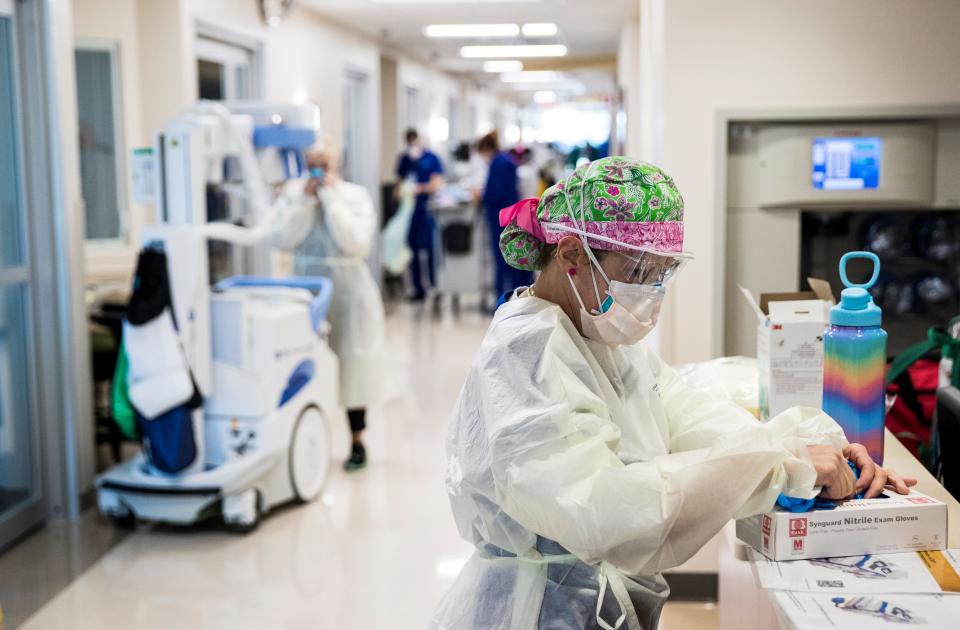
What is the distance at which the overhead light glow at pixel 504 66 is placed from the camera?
44.5 ft

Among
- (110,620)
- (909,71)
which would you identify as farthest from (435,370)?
(909,71)

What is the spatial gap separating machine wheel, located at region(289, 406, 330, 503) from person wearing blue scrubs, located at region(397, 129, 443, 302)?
5.78 meters

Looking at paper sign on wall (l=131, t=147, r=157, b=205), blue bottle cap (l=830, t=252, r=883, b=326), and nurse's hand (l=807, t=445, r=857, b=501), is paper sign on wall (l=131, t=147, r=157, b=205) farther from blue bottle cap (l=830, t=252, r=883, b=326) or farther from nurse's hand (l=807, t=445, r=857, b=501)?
nurse's hand (l=807, t=445, r=857, b=501)

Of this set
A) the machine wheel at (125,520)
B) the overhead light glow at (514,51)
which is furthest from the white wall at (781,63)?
the overhead light glow at (514,51)

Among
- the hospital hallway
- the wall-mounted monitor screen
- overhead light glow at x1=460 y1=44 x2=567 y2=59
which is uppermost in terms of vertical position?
overhead light glow at x1=460 y1=44 x2=567 y2=59

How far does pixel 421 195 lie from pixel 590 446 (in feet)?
29.5

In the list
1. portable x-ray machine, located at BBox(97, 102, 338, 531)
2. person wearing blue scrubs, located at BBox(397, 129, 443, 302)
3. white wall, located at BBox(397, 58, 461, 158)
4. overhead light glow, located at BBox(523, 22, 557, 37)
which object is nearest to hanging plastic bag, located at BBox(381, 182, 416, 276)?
person wearing blue scrubs, located at BBox(397, 129, 443, 302)

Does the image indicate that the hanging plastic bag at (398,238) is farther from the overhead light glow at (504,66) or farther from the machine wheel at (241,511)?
the machine wheel at (241,511)

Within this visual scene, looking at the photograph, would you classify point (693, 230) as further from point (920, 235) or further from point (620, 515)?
point (620, 515)

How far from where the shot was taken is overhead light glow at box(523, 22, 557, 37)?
9773mm

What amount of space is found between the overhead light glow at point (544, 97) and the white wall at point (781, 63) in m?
17.0

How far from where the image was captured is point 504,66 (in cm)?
1414

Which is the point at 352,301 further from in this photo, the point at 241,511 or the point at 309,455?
the point at 241,511

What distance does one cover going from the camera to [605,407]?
55.6 inches
